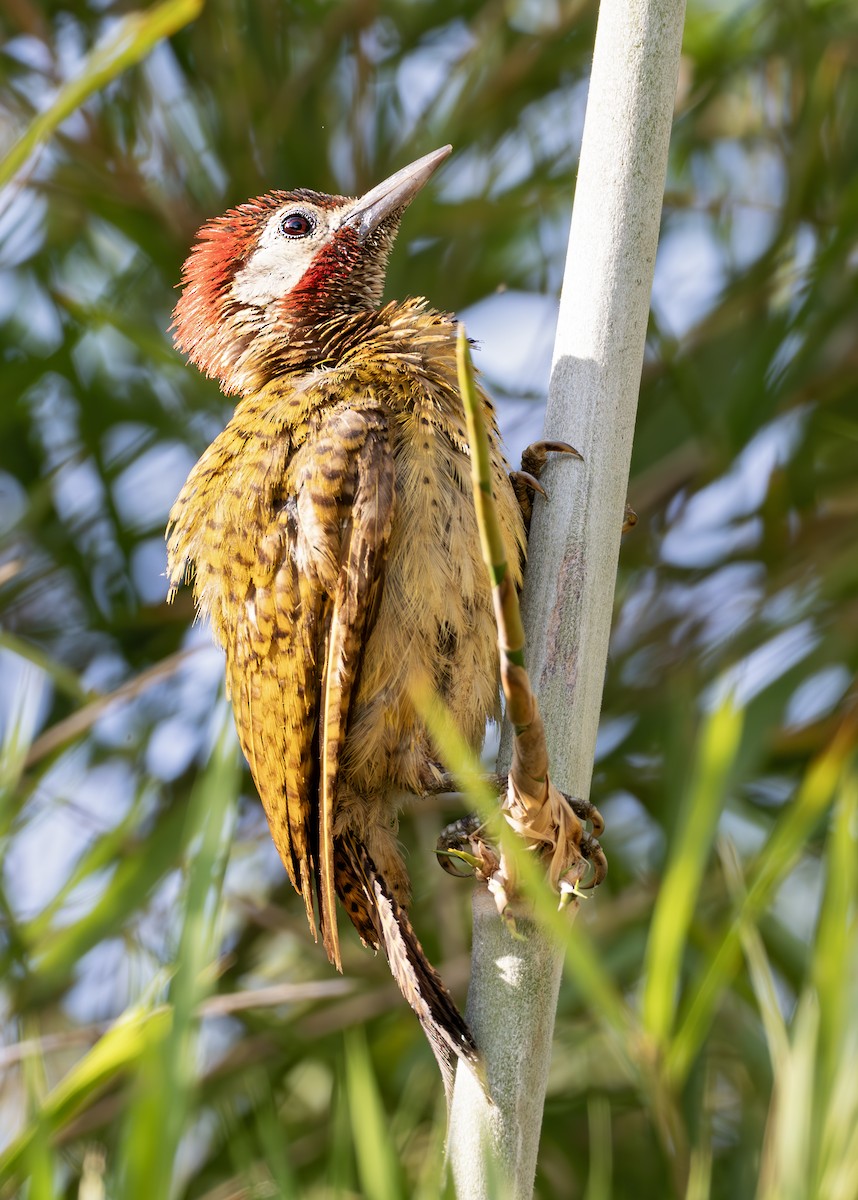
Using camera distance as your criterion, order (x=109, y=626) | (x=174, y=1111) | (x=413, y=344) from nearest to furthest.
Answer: (x=174, y=1111)
(x=413, y=344)
(x=109, y=626)

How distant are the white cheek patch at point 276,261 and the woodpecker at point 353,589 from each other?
0.33 metres

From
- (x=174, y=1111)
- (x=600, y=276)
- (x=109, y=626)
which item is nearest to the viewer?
(x=174, y=1111)

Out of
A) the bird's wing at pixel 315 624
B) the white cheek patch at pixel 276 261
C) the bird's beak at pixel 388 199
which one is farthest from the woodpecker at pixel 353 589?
the white cheek patch at pixel 276 261

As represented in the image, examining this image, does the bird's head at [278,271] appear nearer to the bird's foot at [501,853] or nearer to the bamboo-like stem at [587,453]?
the bamboo-like stem at [587,453]

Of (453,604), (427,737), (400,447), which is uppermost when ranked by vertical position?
(400,447)

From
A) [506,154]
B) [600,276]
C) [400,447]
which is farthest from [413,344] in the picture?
[506,154]

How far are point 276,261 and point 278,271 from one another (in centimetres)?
3

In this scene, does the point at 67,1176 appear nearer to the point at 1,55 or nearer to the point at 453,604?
the point at 453,604

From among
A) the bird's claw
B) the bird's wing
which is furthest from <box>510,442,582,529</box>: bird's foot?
the bird's claw

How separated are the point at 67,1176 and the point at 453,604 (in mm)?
1860

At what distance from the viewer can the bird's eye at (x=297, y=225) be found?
3080mm

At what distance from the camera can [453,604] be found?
7.81 feet

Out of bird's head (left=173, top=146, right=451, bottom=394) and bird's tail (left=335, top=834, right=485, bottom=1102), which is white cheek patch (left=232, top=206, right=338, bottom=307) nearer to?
bird's head (left=173, top=146, right=451, bottom=394)

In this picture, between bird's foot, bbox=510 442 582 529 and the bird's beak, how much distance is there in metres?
0.87
